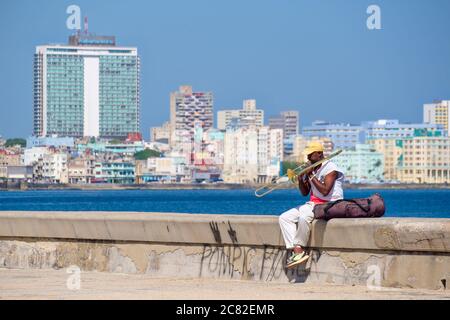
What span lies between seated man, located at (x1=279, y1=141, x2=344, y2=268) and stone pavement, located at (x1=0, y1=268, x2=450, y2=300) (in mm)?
310

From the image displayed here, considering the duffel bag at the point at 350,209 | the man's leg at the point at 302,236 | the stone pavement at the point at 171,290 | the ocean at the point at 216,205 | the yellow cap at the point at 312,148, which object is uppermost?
the yellow cap at the point at 312,148

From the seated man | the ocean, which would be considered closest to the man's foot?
the seated man

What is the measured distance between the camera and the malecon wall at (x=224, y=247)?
35.6 ft

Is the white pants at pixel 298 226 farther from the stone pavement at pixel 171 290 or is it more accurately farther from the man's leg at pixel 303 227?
the stone pavement at pixel 171 290

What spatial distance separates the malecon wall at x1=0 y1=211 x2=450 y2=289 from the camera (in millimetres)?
10859

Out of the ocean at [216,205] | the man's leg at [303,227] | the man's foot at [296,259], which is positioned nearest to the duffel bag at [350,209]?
the man's leg at [303,227]

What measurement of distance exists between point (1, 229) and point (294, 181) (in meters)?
3.35

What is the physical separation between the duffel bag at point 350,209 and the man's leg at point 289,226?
19 cm

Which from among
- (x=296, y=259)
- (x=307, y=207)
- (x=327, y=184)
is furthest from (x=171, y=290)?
(x=327, y=184)

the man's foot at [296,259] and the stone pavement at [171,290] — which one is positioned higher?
the man's foot at [296,259]

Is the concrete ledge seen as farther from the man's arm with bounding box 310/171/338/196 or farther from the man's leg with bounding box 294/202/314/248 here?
the man's arm with bounding box 310/171/338/196

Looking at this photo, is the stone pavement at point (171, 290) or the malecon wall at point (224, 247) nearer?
the stone pavement at point (171, 290)

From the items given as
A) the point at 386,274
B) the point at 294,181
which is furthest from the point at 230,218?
the point at 386,274
